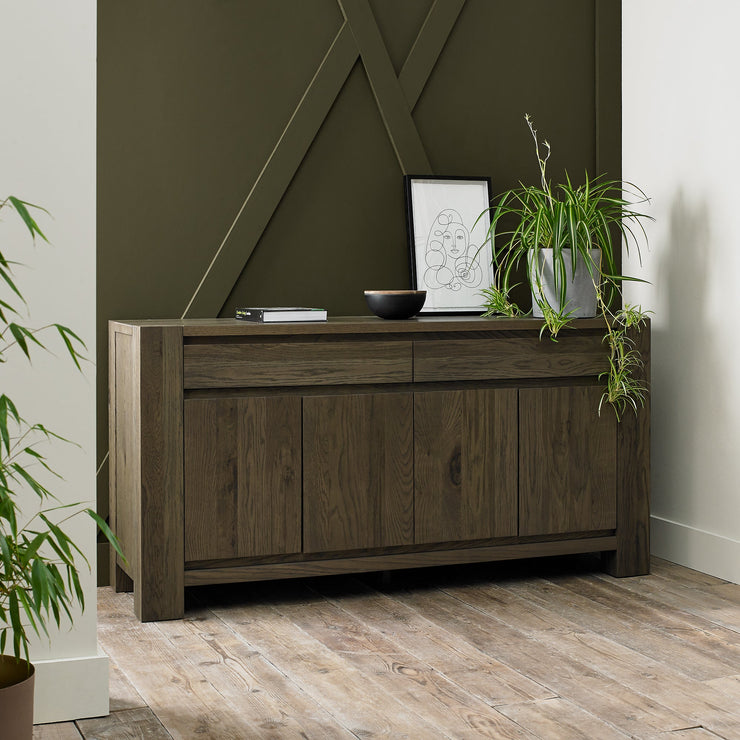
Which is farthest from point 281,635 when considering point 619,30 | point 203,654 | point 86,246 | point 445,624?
point 619,30

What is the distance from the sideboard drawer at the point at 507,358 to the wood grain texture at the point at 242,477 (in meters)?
0.45

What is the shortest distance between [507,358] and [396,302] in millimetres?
401

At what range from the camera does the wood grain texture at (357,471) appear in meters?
3.21

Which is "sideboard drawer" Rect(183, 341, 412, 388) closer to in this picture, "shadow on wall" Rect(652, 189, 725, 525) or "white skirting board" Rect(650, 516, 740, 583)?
"shadow on wall" Rect(652, 189, 725, 525)

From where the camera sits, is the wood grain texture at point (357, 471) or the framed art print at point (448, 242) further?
the framed art print at point (448, 242)

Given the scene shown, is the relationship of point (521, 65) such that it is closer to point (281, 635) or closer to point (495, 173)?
point (495, 173)

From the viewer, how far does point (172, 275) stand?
11.7 feet

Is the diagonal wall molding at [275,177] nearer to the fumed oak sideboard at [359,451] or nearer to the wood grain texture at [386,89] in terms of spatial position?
the wood grain texture at [386,89]

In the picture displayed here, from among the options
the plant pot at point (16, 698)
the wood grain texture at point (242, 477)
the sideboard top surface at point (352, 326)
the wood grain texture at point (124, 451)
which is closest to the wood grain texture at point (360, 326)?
the sideboard top surface at point (352, 326)

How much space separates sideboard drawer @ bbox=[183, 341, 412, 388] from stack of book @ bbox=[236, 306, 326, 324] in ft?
0.40

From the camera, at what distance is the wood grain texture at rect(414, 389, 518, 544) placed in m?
3.33

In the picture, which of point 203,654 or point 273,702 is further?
point 203,654

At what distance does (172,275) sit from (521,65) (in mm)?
1525

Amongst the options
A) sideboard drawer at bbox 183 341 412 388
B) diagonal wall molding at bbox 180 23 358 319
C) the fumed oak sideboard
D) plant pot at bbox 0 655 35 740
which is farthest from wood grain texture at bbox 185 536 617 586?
plant pot at bbox 0 655 35 740
